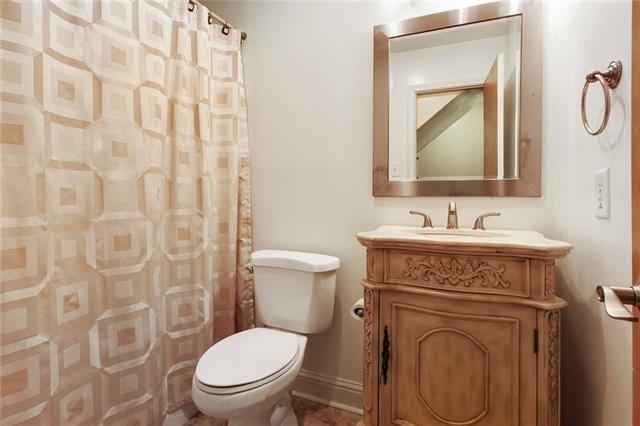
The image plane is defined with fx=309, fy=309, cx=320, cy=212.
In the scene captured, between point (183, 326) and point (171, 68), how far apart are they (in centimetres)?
122

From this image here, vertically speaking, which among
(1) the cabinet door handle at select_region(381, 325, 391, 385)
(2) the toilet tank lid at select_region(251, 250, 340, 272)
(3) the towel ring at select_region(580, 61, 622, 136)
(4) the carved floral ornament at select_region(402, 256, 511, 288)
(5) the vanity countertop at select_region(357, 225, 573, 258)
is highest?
(3) the towel ring at select_region(580, 61, 622, 136)

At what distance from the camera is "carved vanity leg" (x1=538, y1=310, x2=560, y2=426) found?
890 millimetres

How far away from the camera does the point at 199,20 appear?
1532 mm

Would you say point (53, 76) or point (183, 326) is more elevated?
point (53, 76)

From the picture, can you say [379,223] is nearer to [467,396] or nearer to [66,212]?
[467,396]

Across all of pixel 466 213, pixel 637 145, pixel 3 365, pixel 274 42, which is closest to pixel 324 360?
pixel 466 213

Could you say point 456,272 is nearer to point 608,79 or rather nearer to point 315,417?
point 608,79

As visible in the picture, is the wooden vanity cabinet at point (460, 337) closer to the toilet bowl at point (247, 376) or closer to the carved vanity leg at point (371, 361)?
the carved vanity leg at point (371, 361)

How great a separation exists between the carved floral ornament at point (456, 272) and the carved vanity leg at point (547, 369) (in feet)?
0.46

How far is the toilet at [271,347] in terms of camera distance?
1.06m

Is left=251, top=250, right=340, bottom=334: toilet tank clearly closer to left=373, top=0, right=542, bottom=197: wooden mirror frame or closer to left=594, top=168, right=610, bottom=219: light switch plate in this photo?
left=373, top=0, right=542, bottom=197: wooden mirror frame

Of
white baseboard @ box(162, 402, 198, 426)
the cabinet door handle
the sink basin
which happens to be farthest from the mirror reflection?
white baseboard @ box(162, 402, 198, 426)

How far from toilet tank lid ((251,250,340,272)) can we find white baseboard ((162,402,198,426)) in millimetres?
767

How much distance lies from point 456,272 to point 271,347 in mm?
796
